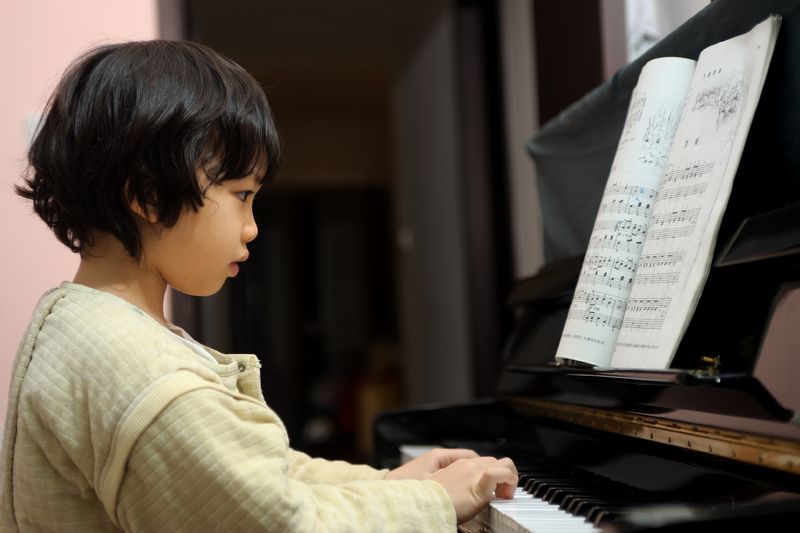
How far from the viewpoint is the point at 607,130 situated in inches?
62.1

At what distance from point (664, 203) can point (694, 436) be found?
341 mm

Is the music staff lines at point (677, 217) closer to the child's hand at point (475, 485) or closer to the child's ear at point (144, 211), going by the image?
the child's hand at point (475, 485)

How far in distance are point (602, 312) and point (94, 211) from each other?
0.67 meters

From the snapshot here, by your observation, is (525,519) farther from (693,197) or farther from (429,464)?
(693,197)

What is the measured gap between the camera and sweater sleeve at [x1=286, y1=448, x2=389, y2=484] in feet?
3.97

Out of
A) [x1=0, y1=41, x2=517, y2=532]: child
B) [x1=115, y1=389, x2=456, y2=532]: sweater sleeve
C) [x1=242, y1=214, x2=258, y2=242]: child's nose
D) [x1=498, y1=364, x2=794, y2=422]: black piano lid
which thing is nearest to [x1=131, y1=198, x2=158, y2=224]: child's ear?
[x1=0, y1=41, x2=517, y2=532]: child

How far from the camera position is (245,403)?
34.8 inches

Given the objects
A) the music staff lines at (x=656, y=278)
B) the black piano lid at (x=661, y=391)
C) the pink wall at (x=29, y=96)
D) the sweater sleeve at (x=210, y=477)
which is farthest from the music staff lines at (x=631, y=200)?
the pink wall at (x=29, y=96)

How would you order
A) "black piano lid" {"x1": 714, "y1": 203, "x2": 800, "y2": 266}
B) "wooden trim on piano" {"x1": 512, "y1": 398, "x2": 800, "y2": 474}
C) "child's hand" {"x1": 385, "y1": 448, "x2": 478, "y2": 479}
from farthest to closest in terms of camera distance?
"child's hand" {"x1": 385, "y1": 448, "x2": 478, "y2": 479}
"black piano lid" {"x1": 714, "y1": 203, "x2": 800, "y2": 266}
"wooden trim on piano" {"x1": 512, "y1": 398, "x2": 800, "y2": 474}

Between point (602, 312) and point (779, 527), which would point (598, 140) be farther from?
point (779, 527)

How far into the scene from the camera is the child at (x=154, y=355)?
840 millimetres

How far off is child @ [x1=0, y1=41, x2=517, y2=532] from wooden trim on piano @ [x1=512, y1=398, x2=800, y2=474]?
16 cm

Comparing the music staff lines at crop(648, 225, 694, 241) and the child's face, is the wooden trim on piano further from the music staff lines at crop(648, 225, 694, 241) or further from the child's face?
the child's face

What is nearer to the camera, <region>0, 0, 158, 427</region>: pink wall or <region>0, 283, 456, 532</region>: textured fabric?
<region>0, 283, 456, 532</region>: textured fabric
